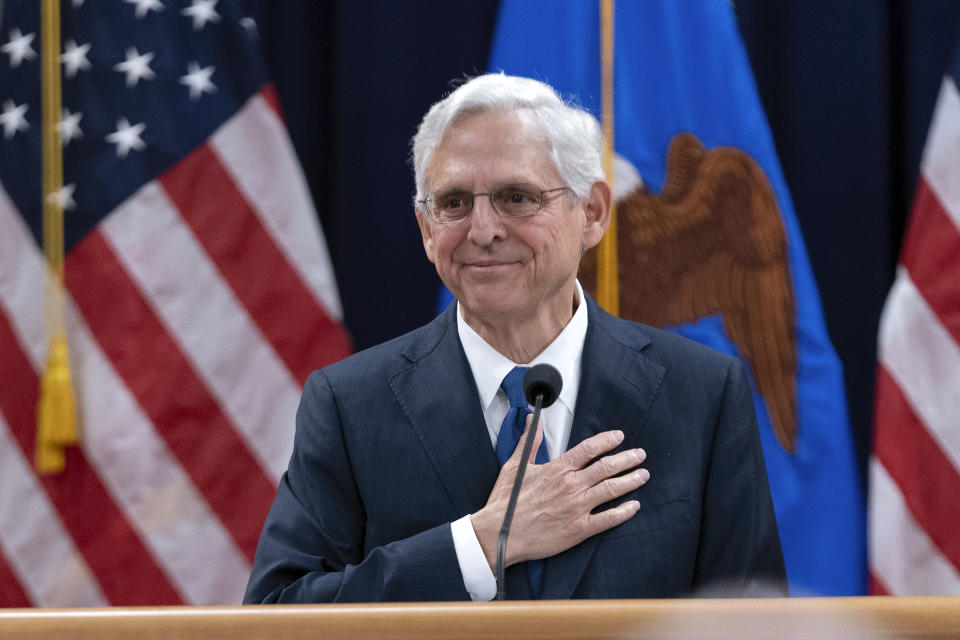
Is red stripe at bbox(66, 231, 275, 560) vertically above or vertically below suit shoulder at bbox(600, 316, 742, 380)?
above

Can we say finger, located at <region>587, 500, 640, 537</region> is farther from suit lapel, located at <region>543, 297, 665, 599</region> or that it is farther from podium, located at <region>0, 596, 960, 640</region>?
podium, located at <region>0, 596, 960, 640</region>

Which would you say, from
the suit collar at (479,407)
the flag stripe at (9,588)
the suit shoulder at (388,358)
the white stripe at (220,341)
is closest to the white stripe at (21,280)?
the white stripe at (220,341)

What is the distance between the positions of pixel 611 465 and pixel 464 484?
217mm

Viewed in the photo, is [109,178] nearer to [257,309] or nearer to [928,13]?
[257,309]

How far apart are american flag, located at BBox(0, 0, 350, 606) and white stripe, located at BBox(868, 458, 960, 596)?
135 centimetres

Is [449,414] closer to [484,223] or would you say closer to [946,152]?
[484,223]

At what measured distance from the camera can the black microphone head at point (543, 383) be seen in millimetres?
1162

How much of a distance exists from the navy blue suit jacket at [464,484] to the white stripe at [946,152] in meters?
1.08

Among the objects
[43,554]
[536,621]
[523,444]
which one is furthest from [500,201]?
[43,554]

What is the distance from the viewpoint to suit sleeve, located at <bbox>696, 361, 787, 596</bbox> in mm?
1382

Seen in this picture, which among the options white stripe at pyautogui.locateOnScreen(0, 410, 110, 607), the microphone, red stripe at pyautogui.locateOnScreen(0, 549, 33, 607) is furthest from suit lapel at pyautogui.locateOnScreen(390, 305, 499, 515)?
red stripe at pyautogui.locateOnScreen(0, 549, 33, 607)

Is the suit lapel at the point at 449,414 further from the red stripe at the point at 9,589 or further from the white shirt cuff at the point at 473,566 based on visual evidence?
the red stripe at the point at 9,589

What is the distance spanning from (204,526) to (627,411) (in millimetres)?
1368

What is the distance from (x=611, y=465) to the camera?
4.43 ft
